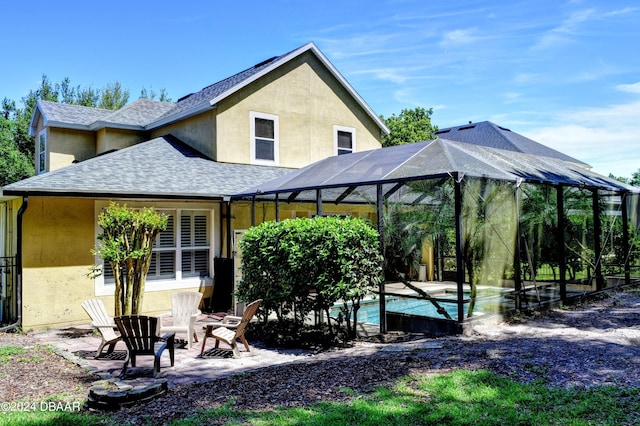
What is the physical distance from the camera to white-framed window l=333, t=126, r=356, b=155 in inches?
675

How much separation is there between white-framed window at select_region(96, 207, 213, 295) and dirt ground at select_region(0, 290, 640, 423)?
352cm

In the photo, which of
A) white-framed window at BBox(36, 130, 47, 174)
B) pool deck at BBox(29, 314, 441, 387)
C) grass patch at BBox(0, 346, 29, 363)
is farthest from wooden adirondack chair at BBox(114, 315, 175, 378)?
white-framed window at BBox(36, 130, 47, 174)

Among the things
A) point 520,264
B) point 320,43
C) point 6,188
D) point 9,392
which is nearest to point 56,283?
point 6,188

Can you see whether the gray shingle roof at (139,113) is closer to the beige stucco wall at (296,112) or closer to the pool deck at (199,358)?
the beige stucco wall at (296,112)

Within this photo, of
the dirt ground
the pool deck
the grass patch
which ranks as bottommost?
the pool deck

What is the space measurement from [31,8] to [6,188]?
9307 mm

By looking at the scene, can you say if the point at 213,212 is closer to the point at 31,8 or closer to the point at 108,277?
the point at 108,277

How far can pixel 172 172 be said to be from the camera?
40.7 ft

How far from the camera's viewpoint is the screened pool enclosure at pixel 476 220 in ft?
27.7

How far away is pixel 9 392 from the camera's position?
221 inches

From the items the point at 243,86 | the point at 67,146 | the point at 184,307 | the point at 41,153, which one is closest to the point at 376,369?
the point at 184,307

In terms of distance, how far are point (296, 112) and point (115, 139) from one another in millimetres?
6543

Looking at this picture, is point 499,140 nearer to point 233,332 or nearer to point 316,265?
point 316,265

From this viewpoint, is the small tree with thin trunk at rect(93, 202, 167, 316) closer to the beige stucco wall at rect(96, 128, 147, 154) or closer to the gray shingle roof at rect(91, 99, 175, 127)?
the beige stucco wall at rect(96, 128, 147, 154)
